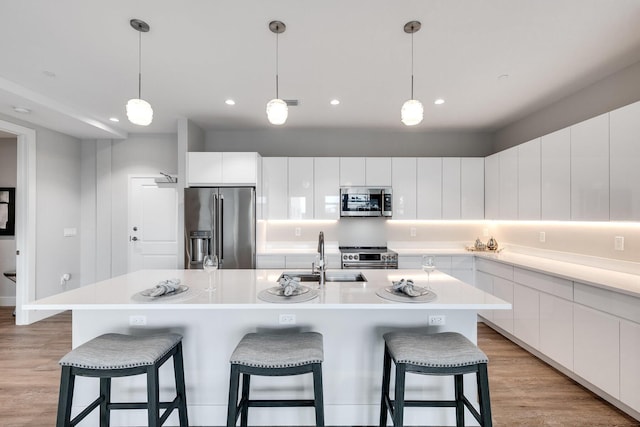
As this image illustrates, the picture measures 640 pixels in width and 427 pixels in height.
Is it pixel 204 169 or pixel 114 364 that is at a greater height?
pixel 204 169

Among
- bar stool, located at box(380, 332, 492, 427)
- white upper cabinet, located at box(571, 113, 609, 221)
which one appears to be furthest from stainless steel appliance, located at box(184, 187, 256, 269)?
white upper cabinet, located at box(571, 113, 609, 221)

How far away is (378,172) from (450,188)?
1.08m

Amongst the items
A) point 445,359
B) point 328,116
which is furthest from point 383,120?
point 445,359

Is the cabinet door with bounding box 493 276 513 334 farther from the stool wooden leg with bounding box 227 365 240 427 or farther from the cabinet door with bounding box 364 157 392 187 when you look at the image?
the stool wooden leg with bounding box 227 365 240 427

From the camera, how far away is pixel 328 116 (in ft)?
12.8

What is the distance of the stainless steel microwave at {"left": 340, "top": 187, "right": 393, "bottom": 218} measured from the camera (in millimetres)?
4230

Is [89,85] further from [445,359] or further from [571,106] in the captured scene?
[571,106]

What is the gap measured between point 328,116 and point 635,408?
379 cm

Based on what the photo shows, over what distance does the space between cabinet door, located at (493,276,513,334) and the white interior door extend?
4506 mm

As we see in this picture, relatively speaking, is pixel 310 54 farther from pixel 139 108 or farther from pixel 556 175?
pixel 556 175

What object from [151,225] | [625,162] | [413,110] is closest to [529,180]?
[625,162]

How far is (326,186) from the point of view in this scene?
4293mm

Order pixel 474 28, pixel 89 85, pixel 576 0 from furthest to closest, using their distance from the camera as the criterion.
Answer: pixel 89 85 → pixel 474 28 → pixel 576 0

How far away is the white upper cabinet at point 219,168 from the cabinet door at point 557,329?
11.1 ft
